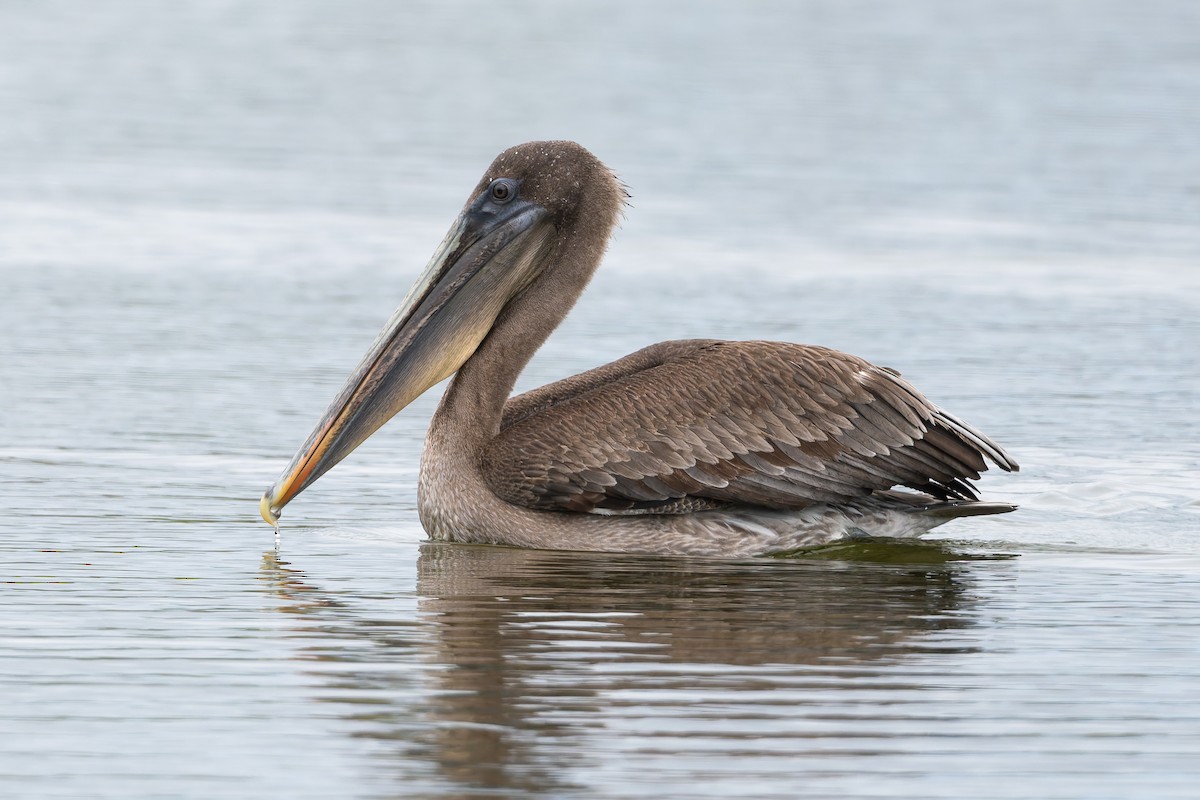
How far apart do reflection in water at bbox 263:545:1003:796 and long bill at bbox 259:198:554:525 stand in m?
0.55

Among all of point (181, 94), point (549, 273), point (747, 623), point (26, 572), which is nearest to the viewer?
point (747, 623)

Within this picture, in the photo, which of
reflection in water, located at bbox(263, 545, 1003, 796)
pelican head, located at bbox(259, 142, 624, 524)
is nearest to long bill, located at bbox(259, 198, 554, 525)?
pelican head, located at bbox(259, 142, 624, 524)

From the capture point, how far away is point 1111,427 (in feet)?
32.0

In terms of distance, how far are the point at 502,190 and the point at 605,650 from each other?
257cm

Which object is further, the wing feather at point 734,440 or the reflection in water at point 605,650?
the wing feather at point 734,440

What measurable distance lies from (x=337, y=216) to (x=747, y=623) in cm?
1065

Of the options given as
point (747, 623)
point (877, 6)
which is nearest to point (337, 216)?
point (747, 623)

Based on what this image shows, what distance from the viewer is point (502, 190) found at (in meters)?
7.86

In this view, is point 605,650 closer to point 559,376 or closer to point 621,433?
point 621,433

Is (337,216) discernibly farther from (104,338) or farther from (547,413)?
(547,413)

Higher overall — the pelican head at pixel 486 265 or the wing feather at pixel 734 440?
the pelican head at pixel 486 265

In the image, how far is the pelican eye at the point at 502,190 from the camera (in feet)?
25.7

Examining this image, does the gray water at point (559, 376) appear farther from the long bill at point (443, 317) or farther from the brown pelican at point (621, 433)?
the long bill at point (443, 317)

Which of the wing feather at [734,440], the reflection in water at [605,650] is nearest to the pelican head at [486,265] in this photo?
the wing feather at [734,440]
